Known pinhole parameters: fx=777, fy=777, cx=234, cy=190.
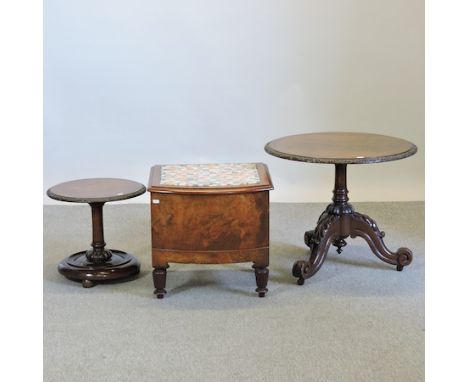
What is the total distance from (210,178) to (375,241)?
93cm

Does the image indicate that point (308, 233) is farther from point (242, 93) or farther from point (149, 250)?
point (242, 93)

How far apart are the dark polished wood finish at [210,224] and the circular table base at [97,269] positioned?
33 cm

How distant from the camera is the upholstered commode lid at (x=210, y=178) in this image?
351 centimetres

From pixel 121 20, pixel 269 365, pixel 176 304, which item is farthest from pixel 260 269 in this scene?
pixel 121 20

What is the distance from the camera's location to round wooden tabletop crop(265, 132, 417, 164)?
356 centimetres

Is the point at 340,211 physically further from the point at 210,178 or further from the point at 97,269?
the point at 97,269

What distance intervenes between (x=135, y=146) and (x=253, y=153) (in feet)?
2.70

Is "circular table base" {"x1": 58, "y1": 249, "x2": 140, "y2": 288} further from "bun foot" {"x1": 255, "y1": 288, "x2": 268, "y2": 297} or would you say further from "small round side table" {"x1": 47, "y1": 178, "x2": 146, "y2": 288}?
"bun foot" {"x1": 255, "y1": 288, "x2": 268, "y2": 297}

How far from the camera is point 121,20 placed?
5246 mm

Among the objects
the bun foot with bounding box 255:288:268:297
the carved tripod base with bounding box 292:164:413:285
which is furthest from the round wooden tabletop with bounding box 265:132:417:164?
the bun foot with bounding box 255:288:268:297

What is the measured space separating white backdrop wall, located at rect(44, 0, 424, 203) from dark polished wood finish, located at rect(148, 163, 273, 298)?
1.85 m

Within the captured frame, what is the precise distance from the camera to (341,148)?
3.79 meters

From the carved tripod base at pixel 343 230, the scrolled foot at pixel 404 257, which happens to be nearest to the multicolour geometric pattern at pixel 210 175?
the carved tripod base at pixel 343 230

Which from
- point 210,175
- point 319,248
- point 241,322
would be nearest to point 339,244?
point 319,248
